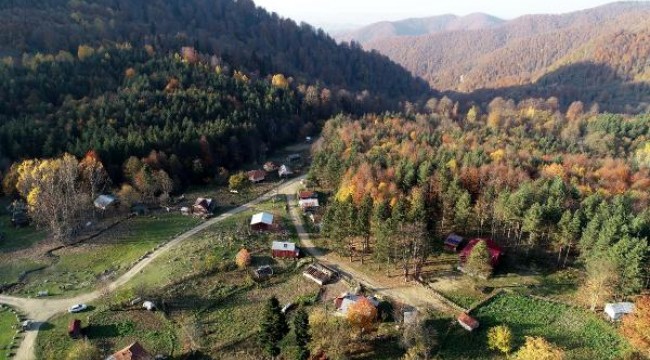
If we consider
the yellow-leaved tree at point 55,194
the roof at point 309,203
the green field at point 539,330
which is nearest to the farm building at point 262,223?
the roof at point 309,203

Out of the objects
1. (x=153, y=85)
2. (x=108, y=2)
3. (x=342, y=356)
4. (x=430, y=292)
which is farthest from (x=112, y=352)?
(x=108, y=2)

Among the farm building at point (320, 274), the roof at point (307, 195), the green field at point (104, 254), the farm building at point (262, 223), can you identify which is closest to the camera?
the farm building at point (320, 274)

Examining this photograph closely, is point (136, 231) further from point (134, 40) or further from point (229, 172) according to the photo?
point (134, 40)

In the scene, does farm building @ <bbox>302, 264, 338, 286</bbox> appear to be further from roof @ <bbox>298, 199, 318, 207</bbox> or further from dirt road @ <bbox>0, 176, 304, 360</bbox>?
dirt road @ <bbox>0, 176, 304, 360</bbox>

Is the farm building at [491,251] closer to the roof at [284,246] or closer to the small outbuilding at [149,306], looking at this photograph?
the roof at [284,246]

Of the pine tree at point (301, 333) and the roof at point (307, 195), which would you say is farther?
the roof at point (307, 195)

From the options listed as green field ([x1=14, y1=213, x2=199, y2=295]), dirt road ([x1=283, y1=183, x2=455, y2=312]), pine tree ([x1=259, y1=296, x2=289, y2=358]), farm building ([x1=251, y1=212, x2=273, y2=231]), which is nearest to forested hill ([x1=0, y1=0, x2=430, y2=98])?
green field ([x1=14, y1=213, x2=199, y2=295])
